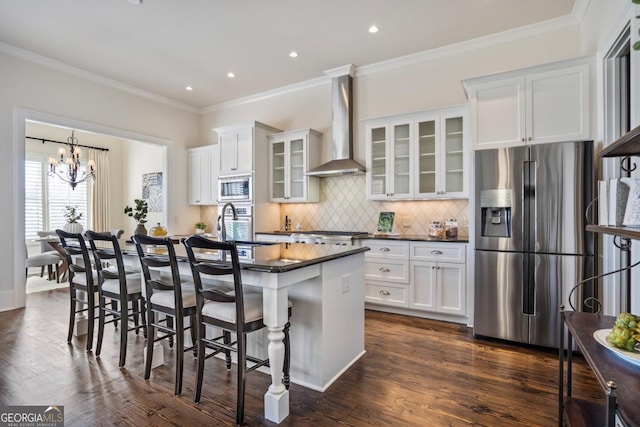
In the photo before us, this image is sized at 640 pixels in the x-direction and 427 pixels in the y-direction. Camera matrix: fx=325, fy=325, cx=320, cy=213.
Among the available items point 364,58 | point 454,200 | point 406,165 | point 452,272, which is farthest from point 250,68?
point 452,272

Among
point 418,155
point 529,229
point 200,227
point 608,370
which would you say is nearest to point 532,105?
point 529,229

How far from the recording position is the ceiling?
126 inches

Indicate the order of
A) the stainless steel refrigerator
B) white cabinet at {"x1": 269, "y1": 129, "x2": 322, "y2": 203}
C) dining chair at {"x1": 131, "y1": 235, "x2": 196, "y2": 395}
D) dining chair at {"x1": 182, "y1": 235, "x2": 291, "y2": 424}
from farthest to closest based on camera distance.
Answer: white cabinet at {"x1": 269, "y1": 129, "x2": 322, "y2": 203} < the stainless steel refrigerator < dining chair at {"x1": 131, "y1": 235, "x2": 196, "y2": 395} < dining chair at {"x1": 182, "y1": 235, "x2": 291, "y2": 424}

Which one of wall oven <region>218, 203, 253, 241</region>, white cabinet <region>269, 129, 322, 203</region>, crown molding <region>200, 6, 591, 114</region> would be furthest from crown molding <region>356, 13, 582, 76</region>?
wall oven <region>218, 203, 253, 241</region>

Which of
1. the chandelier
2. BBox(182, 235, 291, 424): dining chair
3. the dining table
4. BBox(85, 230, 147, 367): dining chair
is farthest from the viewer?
the chandelier

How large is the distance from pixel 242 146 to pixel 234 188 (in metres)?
0.67

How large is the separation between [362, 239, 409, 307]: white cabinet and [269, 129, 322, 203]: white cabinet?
1390 mm

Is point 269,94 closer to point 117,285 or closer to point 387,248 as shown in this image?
point 387,248

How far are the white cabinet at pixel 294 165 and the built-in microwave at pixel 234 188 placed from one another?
0.37 meters

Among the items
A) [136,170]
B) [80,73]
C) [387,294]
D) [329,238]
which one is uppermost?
[80,73]

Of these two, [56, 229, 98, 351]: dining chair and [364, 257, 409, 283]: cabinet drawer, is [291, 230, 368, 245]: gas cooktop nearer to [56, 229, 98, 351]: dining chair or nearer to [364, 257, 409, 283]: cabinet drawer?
[364, 257, 409, 283]: cabinet drawer

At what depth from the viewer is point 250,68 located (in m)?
4.61

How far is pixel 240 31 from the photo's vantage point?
3.64 m

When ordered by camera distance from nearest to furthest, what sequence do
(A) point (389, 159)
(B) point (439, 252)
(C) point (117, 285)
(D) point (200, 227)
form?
(C) point (117, 285) → (B) point (439, 252) → (A) point (389, 159) → (D) point (200, 227)
